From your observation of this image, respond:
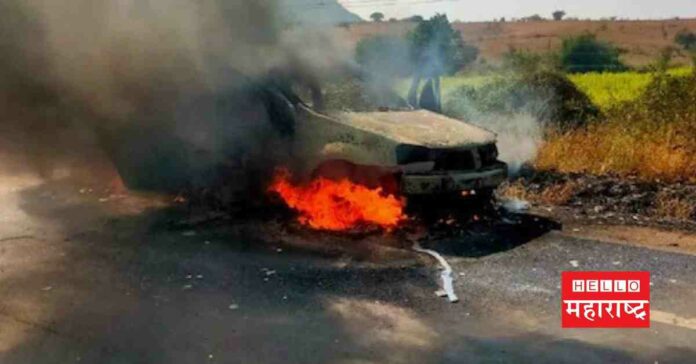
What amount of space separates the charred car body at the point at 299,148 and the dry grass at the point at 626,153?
2896 millimetres

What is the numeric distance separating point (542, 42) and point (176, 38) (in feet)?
163

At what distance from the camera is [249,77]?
27.8ft

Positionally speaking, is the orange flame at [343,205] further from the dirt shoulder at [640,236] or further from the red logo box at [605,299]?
the red logo box at [605,299]

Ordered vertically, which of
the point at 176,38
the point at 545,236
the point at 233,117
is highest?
the point at 176,38

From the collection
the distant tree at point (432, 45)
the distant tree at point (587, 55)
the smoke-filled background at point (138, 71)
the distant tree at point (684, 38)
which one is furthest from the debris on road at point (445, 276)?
the distant tree at point (684, 38)

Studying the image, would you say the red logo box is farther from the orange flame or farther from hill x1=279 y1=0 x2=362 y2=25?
hill x1=279 y1=0 x2=362 y2=25

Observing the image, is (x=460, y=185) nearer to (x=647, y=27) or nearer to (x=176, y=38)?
(x=176, y=38)

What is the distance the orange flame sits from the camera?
24.4ft

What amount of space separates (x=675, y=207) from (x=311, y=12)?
5483 millimetres

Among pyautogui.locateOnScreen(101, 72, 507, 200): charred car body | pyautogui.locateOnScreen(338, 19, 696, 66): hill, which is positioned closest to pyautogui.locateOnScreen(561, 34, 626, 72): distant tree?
pyautogui.locateOnScreen(338, 19, 696, 66): hill

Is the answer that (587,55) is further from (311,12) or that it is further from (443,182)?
(443,182)

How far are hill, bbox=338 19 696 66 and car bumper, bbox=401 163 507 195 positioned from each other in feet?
147

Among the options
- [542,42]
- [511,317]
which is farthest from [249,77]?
[542,42]

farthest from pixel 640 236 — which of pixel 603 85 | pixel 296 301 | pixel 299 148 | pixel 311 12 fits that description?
pixel 603 85
